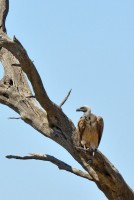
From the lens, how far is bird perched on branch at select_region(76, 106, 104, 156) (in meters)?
9.52

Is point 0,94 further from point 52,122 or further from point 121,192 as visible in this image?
point 121,192

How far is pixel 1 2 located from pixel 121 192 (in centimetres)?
448

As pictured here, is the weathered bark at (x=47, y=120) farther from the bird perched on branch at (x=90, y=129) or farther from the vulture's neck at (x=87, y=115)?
the vulture's neck at (x=87, y=115)

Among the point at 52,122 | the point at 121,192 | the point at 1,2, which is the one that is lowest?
the point at 121,192

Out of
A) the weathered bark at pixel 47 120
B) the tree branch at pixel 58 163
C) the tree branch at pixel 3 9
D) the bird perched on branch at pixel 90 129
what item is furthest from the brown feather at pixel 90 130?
the tree branch at pixel 3 9

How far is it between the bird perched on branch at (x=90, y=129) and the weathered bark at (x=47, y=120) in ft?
0.52

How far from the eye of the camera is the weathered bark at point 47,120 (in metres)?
8.54

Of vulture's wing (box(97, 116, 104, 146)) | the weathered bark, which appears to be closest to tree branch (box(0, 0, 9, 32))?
the weathered bark

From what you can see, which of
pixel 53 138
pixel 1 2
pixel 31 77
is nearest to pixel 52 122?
pixel 53 138

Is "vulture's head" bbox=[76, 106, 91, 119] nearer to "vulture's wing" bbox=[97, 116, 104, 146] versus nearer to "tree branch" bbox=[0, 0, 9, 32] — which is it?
"vulture's wing" bbox=[97, 116, 104, 146]

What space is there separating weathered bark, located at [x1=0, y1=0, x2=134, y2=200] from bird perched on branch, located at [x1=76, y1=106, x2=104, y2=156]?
16 centimetres

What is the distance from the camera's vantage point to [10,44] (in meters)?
8.34

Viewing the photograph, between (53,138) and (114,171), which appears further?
(53,138)

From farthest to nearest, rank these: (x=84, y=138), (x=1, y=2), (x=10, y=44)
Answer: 1. (x=1, y=2)
2. (x=84, y=138)
3. (x=10, y=44)
